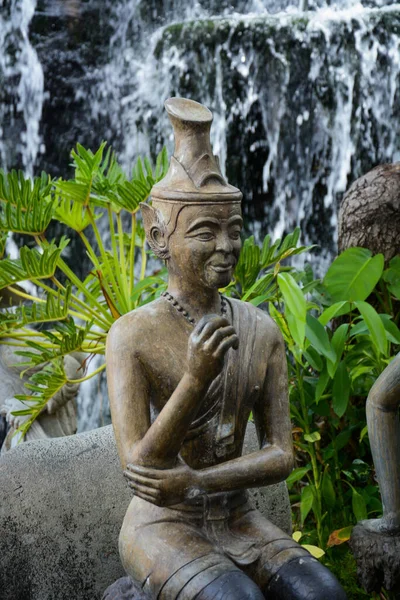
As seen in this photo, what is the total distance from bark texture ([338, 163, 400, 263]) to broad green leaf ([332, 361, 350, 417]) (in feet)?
3.22

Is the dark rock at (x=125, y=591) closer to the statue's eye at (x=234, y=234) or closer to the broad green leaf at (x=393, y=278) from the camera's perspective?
the statue's eye at (x=234, y=234)

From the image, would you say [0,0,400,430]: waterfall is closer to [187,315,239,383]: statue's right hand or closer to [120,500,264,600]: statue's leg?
[120,500,264,600]: statue's leg

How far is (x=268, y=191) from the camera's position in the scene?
892cm

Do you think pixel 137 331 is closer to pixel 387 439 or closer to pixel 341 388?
pixel 387 439

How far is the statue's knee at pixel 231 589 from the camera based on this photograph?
269cm

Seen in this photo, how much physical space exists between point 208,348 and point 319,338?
1765mm

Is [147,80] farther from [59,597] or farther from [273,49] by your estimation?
[59,597]

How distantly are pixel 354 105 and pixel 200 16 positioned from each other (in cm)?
206

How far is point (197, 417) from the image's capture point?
296 centimetres

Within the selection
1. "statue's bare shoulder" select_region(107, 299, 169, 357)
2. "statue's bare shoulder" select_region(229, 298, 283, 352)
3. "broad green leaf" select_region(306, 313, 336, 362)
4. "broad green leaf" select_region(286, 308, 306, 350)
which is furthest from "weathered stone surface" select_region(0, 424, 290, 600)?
"statue's bare shoulder" select_region(107, 299, 169, 357)

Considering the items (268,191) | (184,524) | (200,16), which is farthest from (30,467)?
(200,16)

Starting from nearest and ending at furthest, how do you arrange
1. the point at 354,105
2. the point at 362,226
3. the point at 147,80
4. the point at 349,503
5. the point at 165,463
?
the point at 165,463 < the point at 349,503 < the point at 362,226 < the point at 354,105 < the point at 147,80

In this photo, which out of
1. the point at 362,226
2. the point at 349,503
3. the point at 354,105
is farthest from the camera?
the point at 354,105

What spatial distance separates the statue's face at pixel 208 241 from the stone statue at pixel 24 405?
100 inches
